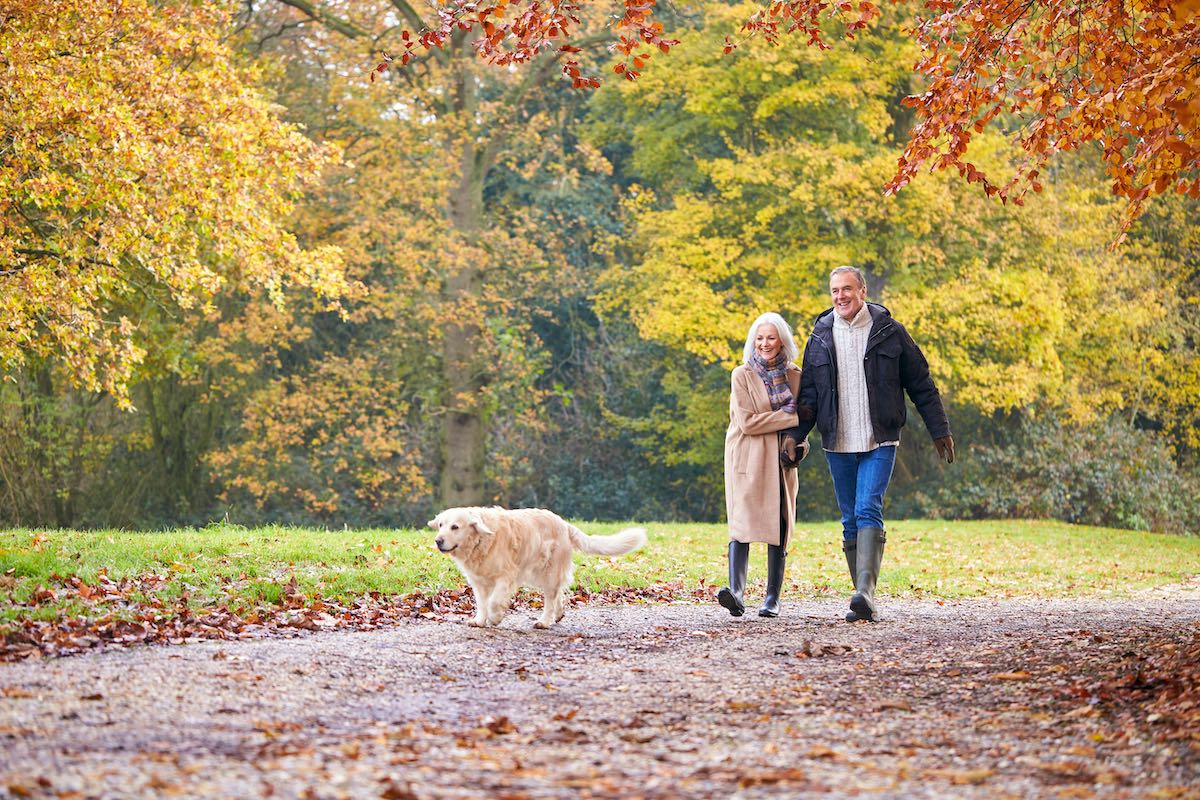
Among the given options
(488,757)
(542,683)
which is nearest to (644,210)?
(542,683)

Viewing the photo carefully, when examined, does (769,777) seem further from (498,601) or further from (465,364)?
(465,364)

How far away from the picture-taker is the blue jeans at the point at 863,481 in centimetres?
844

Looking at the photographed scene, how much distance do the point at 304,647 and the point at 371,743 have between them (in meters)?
2.31

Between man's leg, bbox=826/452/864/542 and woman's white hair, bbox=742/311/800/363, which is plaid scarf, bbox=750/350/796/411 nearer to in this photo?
woman's white hair, bbox=742/311/800/363

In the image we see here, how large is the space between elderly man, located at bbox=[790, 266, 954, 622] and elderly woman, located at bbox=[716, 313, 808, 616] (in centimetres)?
16

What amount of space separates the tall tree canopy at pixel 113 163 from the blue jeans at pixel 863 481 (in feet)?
21.7

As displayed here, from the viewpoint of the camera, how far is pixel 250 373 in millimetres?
22578

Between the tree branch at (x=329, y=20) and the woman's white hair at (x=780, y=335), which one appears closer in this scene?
the woman's white hair at (x=780, y=335)

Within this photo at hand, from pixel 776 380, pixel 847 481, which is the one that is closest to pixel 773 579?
pixel 847 481

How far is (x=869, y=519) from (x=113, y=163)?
24.1ft

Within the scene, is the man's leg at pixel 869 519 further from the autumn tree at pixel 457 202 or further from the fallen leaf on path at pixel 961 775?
the autumn tree at pixel 457 202

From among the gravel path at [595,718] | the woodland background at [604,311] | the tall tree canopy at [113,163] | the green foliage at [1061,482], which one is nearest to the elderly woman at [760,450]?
the gravel path at [595,718]

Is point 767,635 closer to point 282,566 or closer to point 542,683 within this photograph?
point 542,683

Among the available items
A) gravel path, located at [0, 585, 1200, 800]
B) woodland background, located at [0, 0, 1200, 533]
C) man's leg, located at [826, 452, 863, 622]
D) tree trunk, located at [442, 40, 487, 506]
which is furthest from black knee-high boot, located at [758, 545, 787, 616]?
tree trunk, located at [442, 40, 487, 506]
